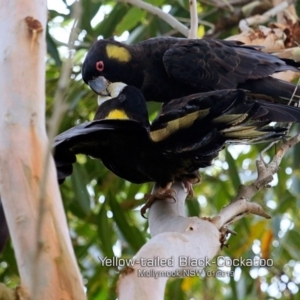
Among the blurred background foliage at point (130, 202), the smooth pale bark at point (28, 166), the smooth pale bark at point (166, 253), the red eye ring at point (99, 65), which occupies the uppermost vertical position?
the smooth pale bark at point (28, 166)

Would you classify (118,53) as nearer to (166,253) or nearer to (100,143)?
(100,143)

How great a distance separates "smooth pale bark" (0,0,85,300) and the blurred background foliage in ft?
3.68

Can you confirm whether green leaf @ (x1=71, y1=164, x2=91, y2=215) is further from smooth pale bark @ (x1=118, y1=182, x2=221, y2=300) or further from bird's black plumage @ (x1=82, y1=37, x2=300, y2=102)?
smooth pale bark @ (x1=118, y1=182, x2=221, y2=300)

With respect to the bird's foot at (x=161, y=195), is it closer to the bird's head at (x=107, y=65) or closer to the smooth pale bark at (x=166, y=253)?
the smooth pale bark at (x=166, y=253)

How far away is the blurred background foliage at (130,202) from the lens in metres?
2.25

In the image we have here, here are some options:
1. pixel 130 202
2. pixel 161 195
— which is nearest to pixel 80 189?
pixel 130 202

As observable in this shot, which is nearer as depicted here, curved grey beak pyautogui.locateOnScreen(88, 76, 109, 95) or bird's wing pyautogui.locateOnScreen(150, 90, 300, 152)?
bird's wing pyautogui.locateOnScreen(150, 90, 300, 152)

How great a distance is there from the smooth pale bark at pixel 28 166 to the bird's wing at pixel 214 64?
790mm

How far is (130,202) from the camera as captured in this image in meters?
2.46

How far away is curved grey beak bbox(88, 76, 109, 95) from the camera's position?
2014mm

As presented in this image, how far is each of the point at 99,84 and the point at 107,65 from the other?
68 millimetres

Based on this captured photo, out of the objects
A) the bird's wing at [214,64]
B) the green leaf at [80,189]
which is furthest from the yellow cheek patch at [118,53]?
the green leaf at [80,189]

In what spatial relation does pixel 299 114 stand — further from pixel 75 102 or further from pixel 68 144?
pixel 75 102

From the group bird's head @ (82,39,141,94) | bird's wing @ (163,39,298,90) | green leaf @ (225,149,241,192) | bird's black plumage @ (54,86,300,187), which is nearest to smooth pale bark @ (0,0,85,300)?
bird's black plumage @ (54,86,300,187)
